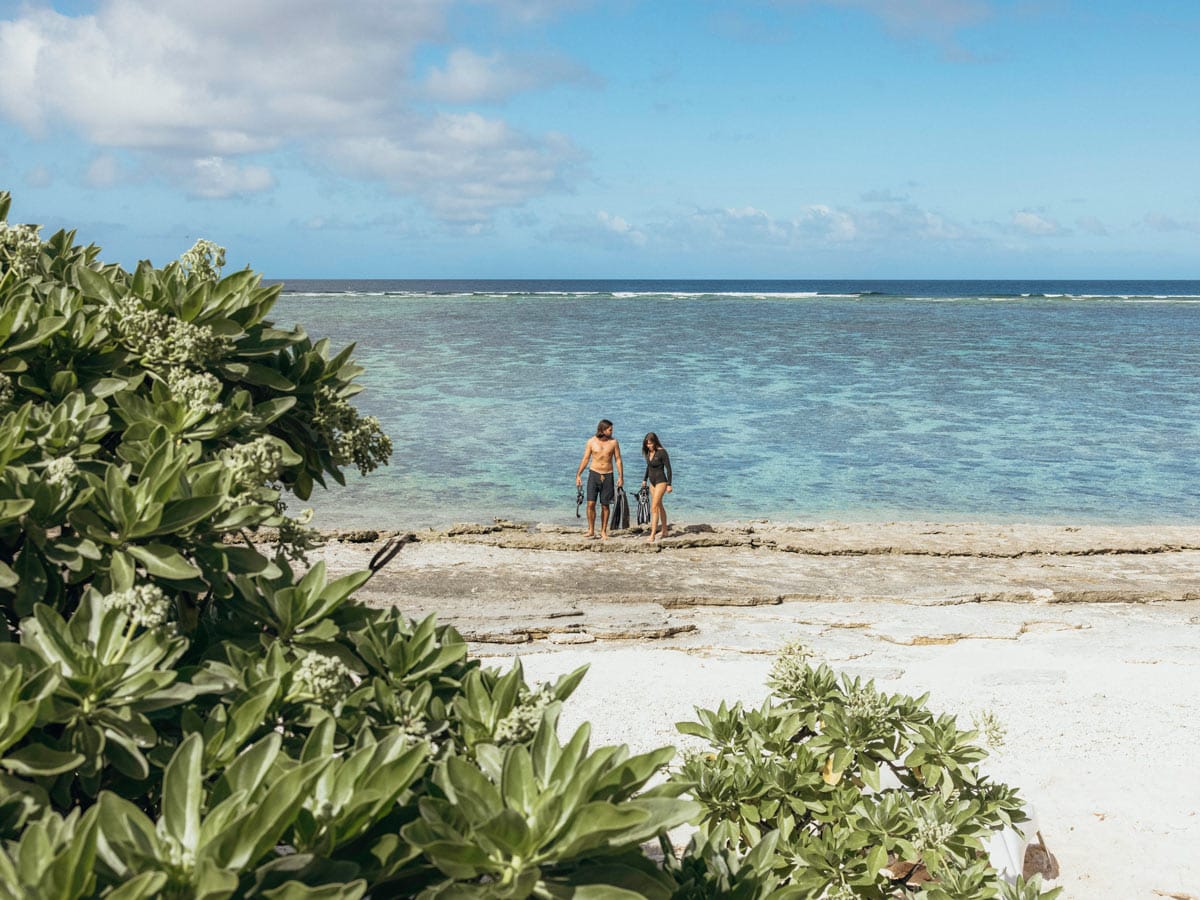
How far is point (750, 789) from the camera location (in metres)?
3.52

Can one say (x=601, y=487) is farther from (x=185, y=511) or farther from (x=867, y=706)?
(x=185, y=511)

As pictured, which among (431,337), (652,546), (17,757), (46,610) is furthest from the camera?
(431,337)

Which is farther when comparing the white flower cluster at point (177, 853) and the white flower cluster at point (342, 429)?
the white flower cluster at point (342, 429)

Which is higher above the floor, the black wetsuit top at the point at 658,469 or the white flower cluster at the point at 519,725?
the white flower cluster at the point at 519,725

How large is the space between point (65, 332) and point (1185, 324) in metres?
69.9

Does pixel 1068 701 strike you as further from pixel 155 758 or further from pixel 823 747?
pixel 155 758

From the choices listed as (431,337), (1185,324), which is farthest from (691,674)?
(1185,324)

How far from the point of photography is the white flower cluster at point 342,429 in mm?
2602

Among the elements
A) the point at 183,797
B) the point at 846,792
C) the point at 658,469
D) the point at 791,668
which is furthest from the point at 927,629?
the point at 183,797

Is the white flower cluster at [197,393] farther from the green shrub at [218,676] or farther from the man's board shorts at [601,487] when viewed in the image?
the man's board shorts at [601,487]

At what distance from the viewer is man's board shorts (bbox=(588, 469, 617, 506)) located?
13.2 metres

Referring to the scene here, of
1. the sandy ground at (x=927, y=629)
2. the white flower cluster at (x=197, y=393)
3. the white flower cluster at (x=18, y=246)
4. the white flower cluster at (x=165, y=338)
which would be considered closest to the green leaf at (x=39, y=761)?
the white flower cluster at (x=197, y=393)

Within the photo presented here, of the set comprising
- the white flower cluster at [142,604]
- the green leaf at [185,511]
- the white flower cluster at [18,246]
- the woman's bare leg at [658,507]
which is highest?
the white flower cluster at [18,246]

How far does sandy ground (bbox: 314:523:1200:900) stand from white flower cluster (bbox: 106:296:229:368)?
168 inches
